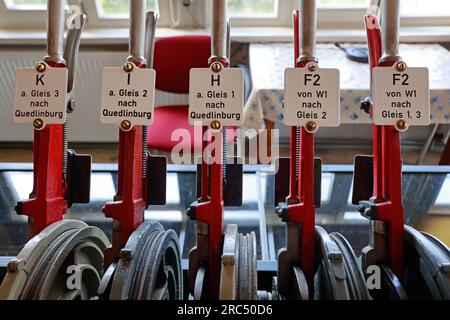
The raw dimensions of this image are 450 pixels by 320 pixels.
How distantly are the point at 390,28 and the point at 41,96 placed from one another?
51cm

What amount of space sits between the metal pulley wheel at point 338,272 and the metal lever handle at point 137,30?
37cm

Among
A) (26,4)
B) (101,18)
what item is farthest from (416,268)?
→ (26,4)

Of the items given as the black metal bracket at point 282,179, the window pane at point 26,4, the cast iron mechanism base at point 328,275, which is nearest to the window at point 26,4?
the window pane at point 26,4

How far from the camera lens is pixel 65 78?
24.0 inches

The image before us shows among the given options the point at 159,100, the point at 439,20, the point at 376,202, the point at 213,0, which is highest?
the point at 439,20

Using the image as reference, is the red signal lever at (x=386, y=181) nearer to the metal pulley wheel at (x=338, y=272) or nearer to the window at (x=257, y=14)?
the metal pulley wheel at (x=338, y=272)

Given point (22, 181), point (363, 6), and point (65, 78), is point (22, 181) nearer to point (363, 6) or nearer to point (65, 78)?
point (65, 78)

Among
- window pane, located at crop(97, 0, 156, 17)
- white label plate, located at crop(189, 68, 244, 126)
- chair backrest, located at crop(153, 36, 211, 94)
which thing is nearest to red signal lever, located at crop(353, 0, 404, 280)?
white label plate, located at crop(189, 68, 244, 126)

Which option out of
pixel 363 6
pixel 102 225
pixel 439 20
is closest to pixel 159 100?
pixel 363 6

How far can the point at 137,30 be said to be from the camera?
62 cm

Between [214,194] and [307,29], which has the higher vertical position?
[307,29]

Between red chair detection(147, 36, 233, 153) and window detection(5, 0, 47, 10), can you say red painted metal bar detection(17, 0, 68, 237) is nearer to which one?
A: red chair detection(147, 36, 233, 153)

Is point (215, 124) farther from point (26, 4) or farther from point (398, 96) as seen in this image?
point (26, 4)

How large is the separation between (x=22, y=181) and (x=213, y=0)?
0.92 metres
